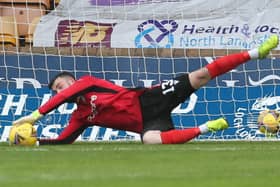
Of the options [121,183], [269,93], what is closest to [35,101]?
[269,93]

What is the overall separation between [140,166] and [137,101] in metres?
3.00

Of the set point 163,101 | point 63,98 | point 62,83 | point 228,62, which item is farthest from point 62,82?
point 228,62

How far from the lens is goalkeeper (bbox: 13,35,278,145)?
369 inches

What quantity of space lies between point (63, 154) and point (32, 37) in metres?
7.16

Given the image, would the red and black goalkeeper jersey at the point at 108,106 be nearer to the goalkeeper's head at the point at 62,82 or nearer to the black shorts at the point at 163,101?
the black shorts at the point at 163,101

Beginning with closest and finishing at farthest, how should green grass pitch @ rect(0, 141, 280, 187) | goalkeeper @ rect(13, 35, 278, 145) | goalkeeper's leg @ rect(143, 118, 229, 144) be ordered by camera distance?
green grass pitch @ rect(0, 141, 280, 187), goalkeeper's leg @ rect(143, 118, 229, 144), goalkeeper @ rect(13, 35, 278, 145)

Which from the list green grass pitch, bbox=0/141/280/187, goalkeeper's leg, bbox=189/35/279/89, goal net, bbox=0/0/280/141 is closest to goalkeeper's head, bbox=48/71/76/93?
green grass pitch, bbox=0/141/280/187

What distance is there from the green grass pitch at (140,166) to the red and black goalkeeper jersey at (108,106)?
2.49 feet

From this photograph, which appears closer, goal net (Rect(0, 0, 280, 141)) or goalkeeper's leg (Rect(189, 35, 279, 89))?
goalkeeper's leg (Rect(189, 35, 279, 89))

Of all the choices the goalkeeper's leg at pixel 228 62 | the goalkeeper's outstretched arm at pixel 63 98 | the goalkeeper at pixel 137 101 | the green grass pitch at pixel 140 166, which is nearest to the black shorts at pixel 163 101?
the goalkeeper at pixel 137 101

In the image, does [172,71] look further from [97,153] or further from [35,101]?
[97,153]

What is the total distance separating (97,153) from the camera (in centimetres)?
803

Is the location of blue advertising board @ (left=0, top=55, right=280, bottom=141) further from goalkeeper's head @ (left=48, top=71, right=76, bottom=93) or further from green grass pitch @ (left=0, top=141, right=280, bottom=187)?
green grass pitch @ (left=0, top=141, right=280, bottom=187)

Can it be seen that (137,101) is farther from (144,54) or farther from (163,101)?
(144,54)
